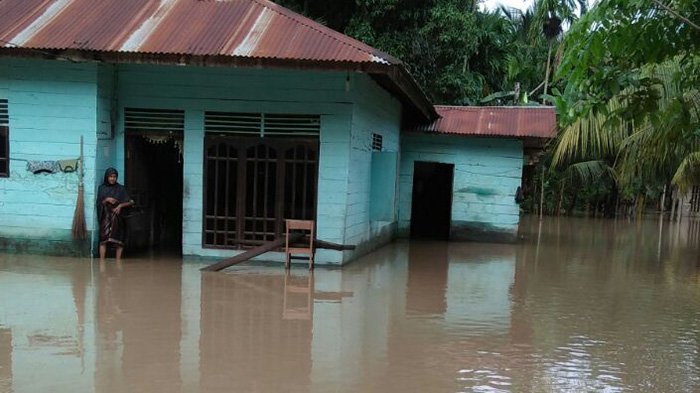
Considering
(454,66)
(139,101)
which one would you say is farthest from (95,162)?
(454,66)

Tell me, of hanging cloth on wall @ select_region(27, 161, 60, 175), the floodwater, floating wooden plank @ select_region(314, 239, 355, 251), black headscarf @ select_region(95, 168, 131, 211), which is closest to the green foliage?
floating wooden plank @ select_region(314, 239, 355, 251)

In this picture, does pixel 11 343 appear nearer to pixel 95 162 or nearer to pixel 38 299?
pixel 38 299

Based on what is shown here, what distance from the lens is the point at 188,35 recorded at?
880 centimetres

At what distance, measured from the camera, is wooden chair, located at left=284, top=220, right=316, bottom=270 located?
877 centimetres

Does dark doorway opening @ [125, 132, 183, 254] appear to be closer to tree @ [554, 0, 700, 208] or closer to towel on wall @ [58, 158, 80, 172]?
towel on wall @ [58, 158, 80, 172]

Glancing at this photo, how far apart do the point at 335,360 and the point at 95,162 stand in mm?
5747

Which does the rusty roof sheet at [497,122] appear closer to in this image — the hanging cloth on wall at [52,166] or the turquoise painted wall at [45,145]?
the turquoise painted wall at [45,145]

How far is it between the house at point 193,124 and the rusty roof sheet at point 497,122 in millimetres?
4389

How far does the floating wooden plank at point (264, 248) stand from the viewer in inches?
334

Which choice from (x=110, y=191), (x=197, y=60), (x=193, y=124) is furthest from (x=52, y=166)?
(x=197, y=60)

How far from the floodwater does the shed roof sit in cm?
289

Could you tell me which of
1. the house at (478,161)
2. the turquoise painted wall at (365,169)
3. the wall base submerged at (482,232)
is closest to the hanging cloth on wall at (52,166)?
the turquoise painted wall at (365,169)

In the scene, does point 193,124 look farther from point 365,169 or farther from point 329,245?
point 365,169

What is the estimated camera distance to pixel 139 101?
9578 millimetres
